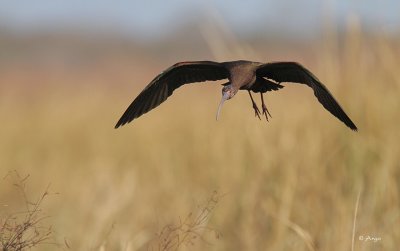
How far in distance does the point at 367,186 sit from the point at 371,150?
198 mm

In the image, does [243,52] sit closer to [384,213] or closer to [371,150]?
[371,150]

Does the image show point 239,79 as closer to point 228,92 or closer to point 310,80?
point 228,92

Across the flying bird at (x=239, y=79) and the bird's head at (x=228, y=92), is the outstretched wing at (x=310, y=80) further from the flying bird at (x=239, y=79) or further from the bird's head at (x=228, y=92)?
the bird's head at (x=228, y=92)

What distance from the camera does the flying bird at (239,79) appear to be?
2.92 m

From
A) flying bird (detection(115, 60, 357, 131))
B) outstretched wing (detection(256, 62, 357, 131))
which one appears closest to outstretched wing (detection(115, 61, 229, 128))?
flying bird (detection(115, 60, 357, 131))

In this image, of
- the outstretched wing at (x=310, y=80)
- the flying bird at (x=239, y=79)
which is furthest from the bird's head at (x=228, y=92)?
the outstretched wing at (x=310, y=80)

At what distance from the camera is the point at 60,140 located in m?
9.32

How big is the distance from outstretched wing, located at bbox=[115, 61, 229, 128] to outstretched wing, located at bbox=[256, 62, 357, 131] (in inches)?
7.0

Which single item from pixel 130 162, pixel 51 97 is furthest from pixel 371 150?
pixel 51 97

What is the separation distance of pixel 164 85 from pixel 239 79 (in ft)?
1.74

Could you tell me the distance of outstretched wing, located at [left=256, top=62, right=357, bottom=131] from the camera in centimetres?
299

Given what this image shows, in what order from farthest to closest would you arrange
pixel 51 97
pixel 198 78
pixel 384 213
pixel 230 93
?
pixel 51 97 < pixel 384 213 < pixel 198 78 < pixel 230 93

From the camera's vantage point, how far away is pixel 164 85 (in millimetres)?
3375

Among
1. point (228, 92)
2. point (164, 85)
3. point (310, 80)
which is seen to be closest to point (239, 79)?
point (228, 92)
